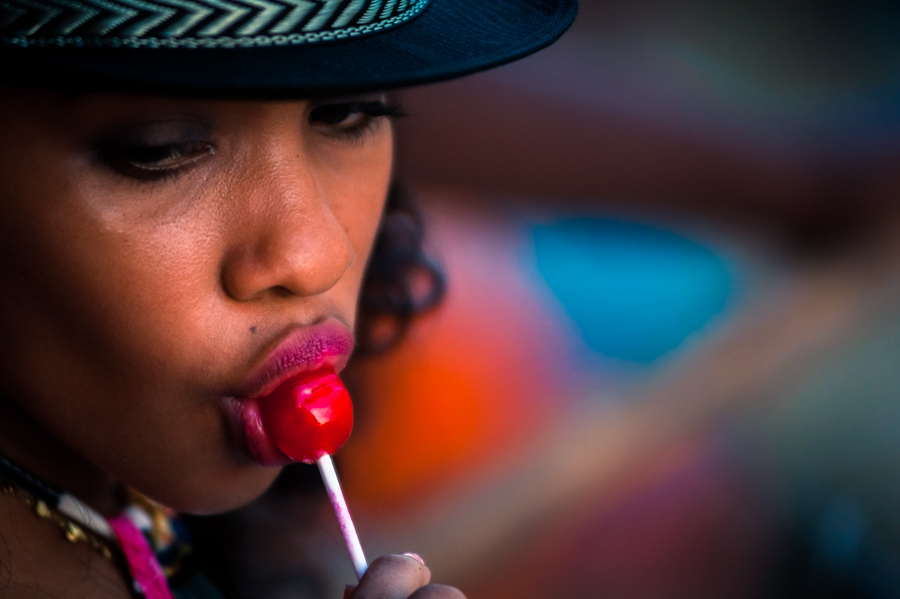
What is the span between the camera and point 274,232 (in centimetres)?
73

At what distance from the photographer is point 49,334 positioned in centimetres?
77

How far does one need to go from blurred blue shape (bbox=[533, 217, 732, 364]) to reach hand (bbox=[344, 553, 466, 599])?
1.46 meters

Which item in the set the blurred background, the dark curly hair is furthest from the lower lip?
the blurred background

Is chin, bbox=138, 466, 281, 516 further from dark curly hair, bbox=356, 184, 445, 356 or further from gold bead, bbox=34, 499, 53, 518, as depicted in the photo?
dark curly hair, bbox=356, 184, 445, 356

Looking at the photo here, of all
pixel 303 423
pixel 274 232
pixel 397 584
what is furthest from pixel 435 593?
pixel 274 232

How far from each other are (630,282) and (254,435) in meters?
1.61

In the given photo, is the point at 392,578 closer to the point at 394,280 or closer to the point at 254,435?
the point at 254,435

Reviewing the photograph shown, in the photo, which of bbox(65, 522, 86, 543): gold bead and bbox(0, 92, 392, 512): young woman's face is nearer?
bbox(0, 92, 392, 512): young woman's face

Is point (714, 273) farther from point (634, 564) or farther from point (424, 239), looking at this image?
point (424, 239)

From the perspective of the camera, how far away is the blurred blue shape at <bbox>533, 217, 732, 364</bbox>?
7.22 feet

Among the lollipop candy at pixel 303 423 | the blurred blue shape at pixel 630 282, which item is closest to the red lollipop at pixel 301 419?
the lollipop candy at pixel 303 423

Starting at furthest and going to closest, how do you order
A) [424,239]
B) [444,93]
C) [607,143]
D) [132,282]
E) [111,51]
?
[607,143] < [444,93] < [424,239] < [132,282] < [111,51]

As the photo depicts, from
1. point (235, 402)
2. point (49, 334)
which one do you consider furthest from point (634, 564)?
point (49, 334)

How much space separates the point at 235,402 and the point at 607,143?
179 centimetres
